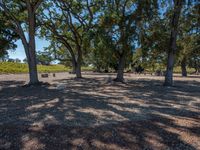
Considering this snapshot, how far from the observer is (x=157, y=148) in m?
3.96

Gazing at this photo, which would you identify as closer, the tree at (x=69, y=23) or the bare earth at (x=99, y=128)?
the bare earth at (x=99, y=128)

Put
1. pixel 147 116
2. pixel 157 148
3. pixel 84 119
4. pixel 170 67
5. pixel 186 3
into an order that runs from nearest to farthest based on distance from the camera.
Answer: pixel 157 148
pixel 84 119
pixel 147 116
pixel 186 3
pixel 170 67

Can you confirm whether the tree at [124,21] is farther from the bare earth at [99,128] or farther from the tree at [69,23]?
the bare earth at [99,128]

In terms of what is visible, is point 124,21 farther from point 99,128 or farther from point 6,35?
point 99,128

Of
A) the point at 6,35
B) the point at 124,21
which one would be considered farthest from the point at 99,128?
the point at 6,35

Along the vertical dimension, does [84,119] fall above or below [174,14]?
below

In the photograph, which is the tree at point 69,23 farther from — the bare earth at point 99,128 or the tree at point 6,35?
the bare earth at point 99,128

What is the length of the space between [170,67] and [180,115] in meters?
9.40

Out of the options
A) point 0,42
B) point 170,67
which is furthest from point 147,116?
point 0,42

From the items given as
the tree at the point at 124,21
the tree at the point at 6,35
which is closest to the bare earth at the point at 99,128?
the tree at the point at 124,21

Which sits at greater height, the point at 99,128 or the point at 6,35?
the point at 6,35

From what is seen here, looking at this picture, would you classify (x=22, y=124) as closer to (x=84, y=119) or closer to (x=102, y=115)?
(x=84, y=119)

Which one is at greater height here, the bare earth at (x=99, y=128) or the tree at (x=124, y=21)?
the tree at (x=124, y=21)

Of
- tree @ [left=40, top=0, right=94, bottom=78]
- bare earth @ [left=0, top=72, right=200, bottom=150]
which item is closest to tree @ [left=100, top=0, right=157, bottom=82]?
tree @ [left=40, top=0, right=94, bottom=78]
